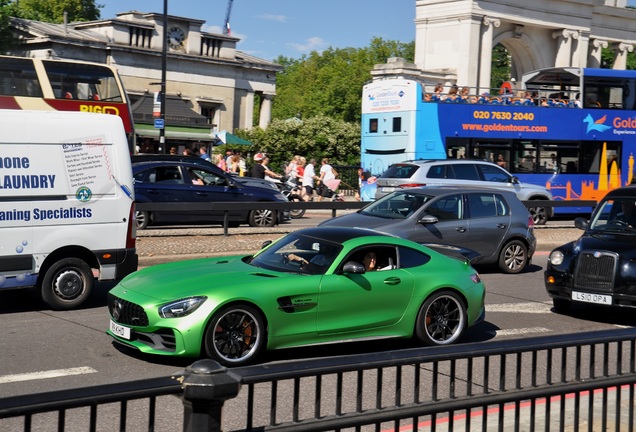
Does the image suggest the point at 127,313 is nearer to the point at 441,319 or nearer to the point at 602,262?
the point at 441,319

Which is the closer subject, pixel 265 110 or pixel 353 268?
pixel 353 268

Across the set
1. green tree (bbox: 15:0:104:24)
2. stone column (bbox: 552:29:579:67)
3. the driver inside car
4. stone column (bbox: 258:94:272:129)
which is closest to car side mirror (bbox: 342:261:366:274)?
the driver inside car

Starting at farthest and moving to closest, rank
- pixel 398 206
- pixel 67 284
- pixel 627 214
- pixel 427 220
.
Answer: pixel 398 206 → pixel 427 220 → pixel 627 214 → pixel 67 284

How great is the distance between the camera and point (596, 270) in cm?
1270

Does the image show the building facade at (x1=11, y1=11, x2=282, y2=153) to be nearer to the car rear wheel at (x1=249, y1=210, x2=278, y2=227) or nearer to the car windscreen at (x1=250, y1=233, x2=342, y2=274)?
the car rear wheel at (x1=249, y1=210, x2=278, y2=227)

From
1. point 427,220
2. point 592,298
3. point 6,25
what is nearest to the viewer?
point 592,298

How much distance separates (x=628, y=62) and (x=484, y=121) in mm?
53322

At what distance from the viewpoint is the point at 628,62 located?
78.9 meters

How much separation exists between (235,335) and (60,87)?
15.1 m

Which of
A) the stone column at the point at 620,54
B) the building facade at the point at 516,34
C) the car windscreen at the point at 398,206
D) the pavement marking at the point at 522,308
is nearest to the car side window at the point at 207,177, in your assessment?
the car windscreen at the point at 398,206

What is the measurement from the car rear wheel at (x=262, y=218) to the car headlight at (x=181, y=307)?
13.5 metres

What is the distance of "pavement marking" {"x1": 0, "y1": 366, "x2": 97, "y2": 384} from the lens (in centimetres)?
865

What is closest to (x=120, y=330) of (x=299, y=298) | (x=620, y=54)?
(x=299, y=298)

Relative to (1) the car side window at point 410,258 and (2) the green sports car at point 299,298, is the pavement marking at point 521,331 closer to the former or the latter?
(2) the green sports car at point 299,298
